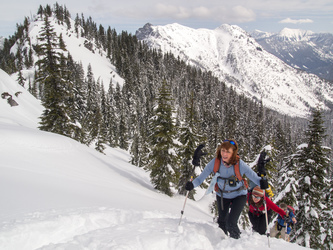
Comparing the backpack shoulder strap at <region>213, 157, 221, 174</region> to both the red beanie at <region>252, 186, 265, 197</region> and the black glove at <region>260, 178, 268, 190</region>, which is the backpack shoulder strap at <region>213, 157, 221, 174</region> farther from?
the red beanie at <region>252, 186, 265, 197</region>

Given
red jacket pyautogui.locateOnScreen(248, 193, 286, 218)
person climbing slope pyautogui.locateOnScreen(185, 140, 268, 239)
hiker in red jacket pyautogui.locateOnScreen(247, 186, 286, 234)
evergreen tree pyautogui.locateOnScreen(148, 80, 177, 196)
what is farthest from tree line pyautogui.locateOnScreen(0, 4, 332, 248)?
red jacket pyautogui.locateOnScreen(248, 193, 286, 218)

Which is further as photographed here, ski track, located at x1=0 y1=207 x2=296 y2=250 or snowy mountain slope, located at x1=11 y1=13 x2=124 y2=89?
snowy mountain slope, located at x1=11 y1=13 x2=124 y2=89

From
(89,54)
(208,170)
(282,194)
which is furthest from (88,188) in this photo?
(89,54)

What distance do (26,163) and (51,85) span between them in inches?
459

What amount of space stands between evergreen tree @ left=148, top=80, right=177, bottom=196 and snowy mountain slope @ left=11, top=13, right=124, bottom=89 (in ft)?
232

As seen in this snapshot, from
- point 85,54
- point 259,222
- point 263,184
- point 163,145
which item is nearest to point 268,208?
point 259,222

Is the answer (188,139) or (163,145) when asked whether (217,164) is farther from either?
(188,139)

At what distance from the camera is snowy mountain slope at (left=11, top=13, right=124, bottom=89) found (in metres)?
86.9

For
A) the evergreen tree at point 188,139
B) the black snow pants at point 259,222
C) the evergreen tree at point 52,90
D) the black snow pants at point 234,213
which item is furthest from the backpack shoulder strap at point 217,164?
the evergreen tree at point 52,90

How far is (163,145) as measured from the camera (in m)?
17.8

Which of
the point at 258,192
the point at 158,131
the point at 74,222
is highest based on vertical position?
the point at 158,131

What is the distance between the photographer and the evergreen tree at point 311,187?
14250 mm

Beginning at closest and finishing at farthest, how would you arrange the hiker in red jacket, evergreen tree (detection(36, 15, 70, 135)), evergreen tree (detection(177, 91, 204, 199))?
the hiker in red jacket → evergreen tree (detection(36, 15, 70, 135)) → evergreen tree (detection(177, 91, 204, 199))

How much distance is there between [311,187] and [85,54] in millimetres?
101388
